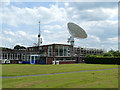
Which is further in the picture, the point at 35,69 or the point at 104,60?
the point at 104,60

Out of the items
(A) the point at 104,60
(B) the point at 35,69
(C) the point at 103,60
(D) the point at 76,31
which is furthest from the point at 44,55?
(B) the point at 35,69

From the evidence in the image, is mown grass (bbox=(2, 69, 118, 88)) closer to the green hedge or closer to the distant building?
the distant building

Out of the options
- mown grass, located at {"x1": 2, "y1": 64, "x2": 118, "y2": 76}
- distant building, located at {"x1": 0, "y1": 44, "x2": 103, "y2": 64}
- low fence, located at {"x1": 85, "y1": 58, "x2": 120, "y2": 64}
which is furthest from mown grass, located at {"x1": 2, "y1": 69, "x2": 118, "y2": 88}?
low fence, located at {"x1": 85, "y1": 58, "x2": 120, "y2": 64}

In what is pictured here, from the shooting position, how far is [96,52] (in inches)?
3610

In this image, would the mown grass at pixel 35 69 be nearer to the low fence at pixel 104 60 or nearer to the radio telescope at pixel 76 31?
the low fence at pixel 104 60

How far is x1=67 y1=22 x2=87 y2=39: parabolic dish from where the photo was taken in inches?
2201

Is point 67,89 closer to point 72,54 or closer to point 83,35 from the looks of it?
point 83,35

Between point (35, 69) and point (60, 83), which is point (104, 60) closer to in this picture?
point (35, 69)

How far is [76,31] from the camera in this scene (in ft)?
188

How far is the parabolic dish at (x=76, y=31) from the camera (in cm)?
5591

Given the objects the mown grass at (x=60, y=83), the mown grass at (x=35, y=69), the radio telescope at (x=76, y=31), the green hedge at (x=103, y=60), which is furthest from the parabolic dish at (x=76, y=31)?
the mown grass at (x=60, y=83)

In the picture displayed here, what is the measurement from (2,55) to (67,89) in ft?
149

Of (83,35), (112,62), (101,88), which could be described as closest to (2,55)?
(83,35)

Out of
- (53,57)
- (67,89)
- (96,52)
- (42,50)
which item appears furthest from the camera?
(96,52)
